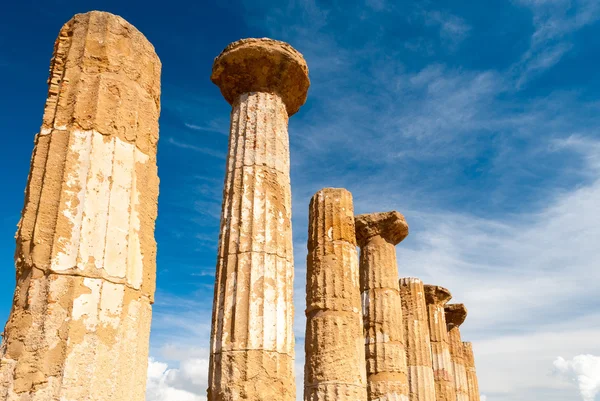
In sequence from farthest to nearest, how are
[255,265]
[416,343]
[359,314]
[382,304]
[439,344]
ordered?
[439,344]
[416,343]
[382,304]
[359,314]
[255,265]

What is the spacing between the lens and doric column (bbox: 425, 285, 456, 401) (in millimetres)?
22797

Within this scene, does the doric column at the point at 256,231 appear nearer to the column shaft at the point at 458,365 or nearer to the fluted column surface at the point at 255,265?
the fluted column surface at the point at 255,265

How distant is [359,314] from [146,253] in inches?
347

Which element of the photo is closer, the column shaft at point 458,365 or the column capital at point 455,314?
the column shaft at point 458,365

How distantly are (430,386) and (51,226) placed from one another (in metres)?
16.6

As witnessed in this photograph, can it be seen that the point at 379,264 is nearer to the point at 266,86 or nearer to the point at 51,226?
the point at 266,86

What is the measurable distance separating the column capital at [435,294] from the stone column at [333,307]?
34.6 ft

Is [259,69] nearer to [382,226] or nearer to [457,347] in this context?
[382,226]

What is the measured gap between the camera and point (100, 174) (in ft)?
17.2

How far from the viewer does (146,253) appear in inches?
217

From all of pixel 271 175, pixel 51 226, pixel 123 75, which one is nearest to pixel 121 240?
pixel 51 226

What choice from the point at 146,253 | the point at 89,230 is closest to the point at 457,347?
the point at 146,253

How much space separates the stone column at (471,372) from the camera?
30.4 metres

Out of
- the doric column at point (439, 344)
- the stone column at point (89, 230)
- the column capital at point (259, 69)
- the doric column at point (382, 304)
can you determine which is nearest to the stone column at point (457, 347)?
the doric column at point (439, 344)
